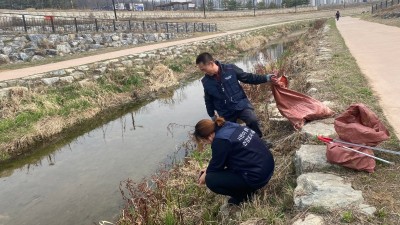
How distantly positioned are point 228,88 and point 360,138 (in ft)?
6.79

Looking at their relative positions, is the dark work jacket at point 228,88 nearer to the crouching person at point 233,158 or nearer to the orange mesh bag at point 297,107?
the orange mesh bag at point 297,107

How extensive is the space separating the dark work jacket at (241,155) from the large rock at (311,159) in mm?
456

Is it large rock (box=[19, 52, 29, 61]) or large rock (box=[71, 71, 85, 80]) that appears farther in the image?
large rock (box=[19, 52, 29, 61])

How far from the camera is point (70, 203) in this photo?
229 inches

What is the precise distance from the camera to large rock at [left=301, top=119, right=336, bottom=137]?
482 centimetres

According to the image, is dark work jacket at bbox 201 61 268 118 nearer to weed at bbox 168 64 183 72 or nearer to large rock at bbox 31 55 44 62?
weed at bbox 168 64 183 72

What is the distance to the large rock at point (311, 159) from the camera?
402 cm

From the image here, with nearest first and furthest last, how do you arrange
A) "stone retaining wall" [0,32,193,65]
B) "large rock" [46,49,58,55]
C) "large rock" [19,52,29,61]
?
"large rock" [19,52,29,61] < "stone retaining wall" [0,32,193,65] < "large rock" [46,49,58,55]

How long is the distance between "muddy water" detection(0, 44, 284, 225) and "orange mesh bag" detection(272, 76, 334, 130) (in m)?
2.77

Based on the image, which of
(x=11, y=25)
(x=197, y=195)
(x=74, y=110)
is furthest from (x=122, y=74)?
(x=11, y=25)

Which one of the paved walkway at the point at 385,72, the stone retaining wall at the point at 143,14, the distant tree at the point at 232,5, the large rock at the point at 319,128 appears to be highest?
the distant tree at the point at 232,5

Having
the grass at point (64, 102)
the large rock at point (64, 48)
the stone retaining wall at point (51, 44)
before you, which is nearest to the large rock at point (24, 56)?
the stone retaining wall at point (51, 44)

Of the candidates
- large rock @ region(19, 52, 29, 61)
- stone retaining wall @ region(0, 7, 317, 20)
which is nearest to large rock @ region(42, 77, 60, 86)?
large rock @ region(19, 52, 29, 61)

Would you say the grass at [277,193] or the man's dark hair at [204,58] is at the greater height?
the man's dark hair at [204,58]
